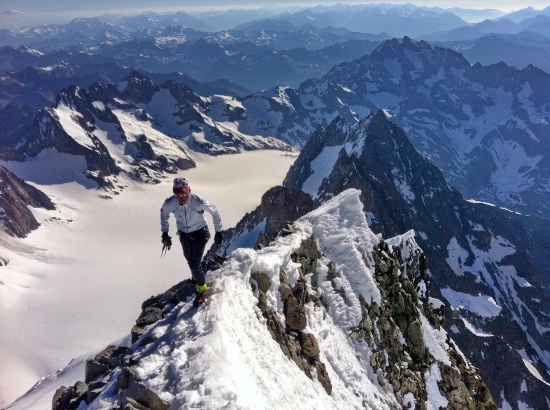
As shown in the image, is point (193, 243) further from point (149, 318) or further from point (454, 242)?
point (454, 242)

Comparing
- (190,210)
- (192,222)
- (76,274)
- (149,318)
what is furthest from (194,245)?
(76,274)

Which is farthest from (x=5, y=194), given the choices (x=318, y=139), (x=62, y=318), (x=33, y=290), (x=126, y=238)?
(x=318, y=139)

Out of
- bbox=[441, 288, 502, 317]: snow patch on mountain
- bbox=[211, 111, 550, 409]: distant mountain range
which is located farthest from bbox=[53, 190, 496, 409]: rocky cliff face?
bbox=[441, 288, 502, 317]: snow patch on mountain

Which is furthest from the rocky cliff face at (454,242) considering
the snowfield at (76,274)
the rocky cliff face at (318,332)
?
the rocky cliff face at (318,332)

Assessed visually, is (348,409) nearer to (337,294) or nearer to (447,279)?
(337,294)

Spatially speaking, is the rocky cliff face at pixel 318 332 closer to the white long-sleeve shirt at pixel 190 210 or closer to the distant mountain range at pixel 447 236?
the white long-sleeve shirt at pixel 190 210

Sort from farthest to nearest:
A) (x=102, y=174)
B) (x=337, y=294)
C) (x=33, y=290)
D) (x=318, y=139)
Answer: (x=102, y=174) → (x=318, y=139) → (x=33, y=290) → (x=337, y=294)
